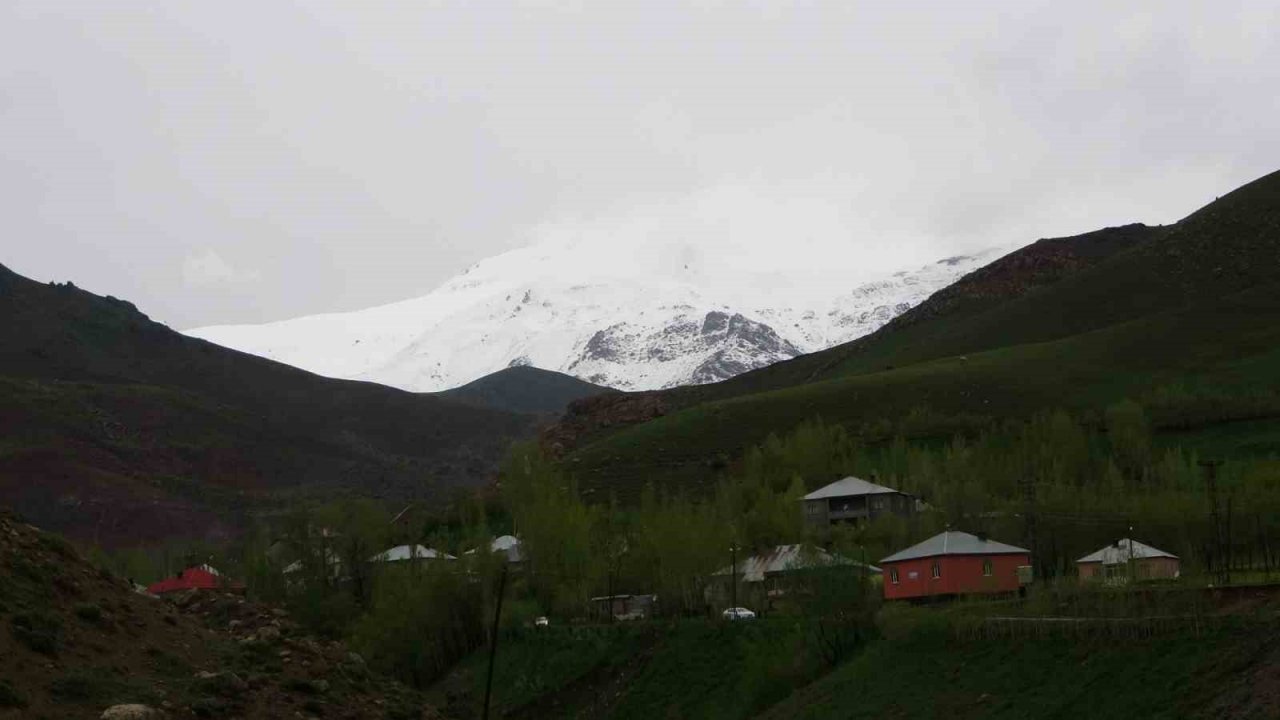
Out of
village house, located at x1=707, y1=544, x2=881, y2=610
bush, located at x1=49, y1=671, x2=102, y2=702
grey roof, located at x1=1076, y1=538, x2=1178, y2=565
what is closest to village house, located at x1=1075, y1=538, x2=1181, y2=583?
grey roof, located at x1=1076, y1=538, x2=1178, y2=565

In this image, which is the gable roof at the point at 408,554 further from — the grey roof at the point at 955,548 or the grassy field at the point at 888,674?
the grey roof at the point at 955,548

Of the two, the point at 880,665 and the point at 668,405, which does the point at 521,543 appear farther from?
the point at 668,405

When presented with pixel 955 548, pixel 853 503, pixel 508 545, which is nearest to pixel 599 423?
pixel 508 545

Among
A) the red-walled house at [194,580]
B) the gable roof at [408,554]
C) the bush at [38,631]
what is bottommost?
the bush at [38,631]

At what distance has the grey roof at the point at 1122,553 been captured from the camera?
72062mm

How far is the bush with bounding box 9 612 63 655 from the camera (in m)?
30.0

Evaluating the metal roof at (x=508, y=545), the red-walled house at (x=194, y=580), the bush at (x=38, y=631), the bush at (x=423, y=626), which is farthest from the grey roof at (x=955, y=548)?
the bush at (x=38, y=631)

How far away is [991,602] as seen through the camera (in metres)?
55.8

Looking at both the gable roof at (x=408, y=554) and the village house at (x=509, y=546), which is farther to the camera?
the village house at (x=509, y=546)

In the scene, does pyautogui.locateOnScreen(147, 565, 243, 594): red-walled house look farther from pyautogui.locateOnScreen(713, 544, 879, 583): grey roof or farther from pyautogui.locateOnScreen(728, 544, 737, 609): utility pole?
pyautogui.locateOnScreen(713, 544, 879, 583): grey roof

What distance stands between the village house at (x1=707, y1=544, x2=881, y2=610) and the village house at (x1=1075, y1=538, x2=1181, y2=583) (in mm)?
10283

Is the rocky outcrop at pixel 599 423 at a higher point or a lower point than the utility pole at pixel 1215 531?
higher

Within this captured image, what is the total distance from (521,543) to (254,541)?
27.7m

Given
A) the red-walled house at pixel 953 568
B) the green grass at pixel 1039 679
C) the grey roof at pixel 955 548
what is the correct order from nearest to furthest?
the green grass at pixel 1039 679, the red-walled house at pixel 953 568, the grey roof at pixel 955 548
